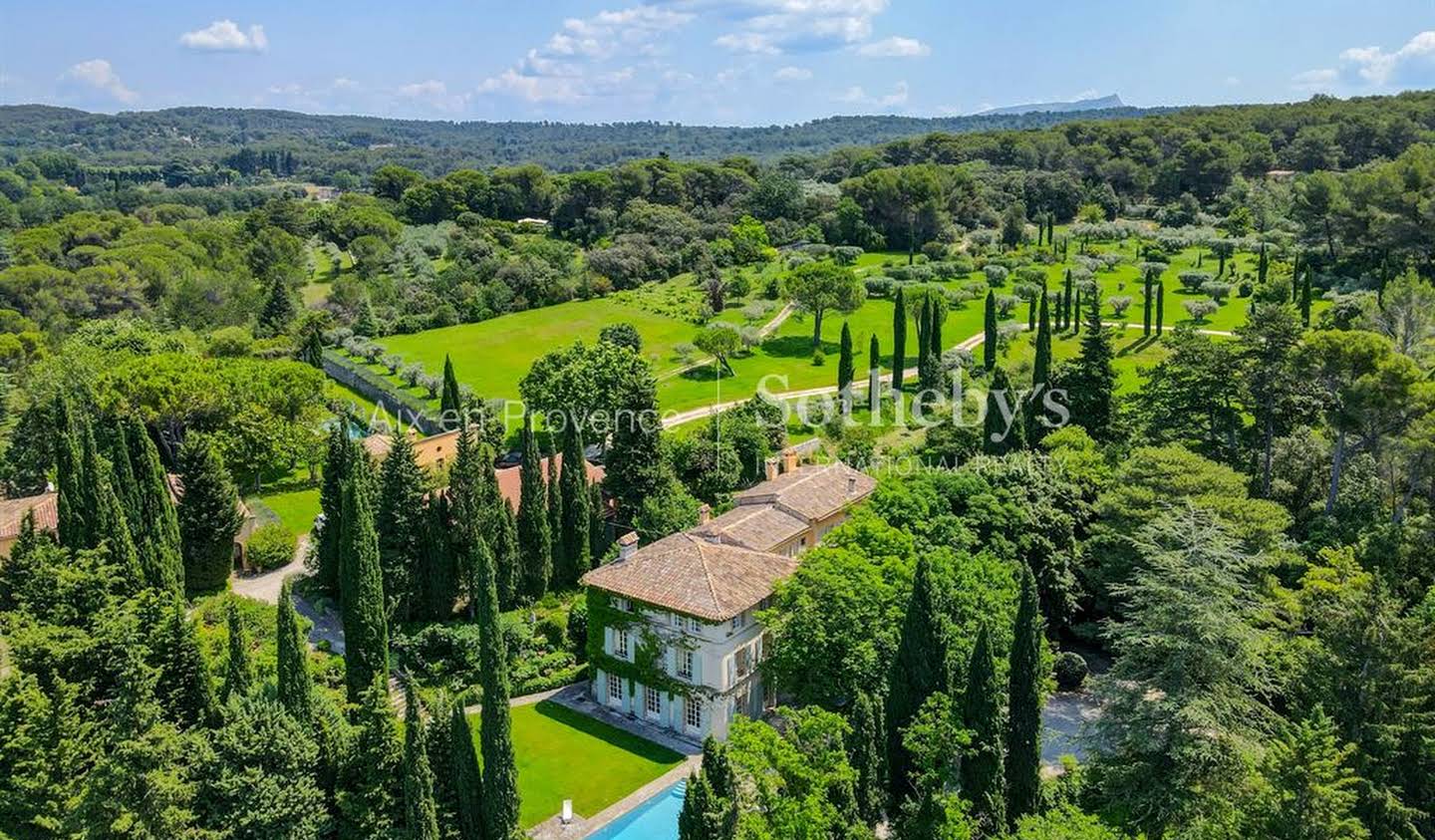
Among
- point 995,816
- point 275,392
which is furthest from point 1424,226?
point 275,392

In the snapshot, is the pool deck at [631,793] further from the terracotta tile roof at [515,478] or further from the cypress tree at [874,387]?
the cypress tree at [874,387]

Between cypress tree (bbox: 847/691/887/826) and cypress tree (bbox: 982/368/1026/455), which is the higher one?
cypress tree (bbox: 982/368/1026/455)

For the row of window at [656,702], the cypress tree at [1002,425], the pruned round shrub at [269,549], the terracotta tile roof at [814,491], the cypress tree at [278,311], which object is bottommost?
the row of window at [656,702]

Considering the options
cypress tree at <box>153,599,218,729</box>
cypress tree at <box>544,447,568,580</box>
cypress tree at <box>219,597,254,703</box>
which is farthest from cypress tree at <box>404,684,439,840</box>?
cypress tree at <box>544,447,568,580</box>

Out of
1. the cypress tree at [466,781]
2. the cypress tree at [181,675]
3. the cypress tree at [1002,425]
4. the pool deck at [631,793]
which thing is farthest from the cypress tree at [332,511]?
the cypress tree at [1002,425]

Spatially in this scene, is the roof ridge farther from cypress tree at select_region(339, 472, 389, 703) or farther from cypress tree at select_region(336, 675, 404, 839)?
cypress tree at select_region(336, 675, 404, 839)

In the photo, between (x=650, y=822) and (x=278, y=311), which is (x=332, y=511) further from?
(x=278, y=311)

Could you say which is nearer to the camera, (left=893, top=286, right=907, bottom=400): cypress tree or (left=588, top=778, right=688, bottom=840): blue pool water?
(left=588, top=778, right=688, bottom=840): blue pool water
